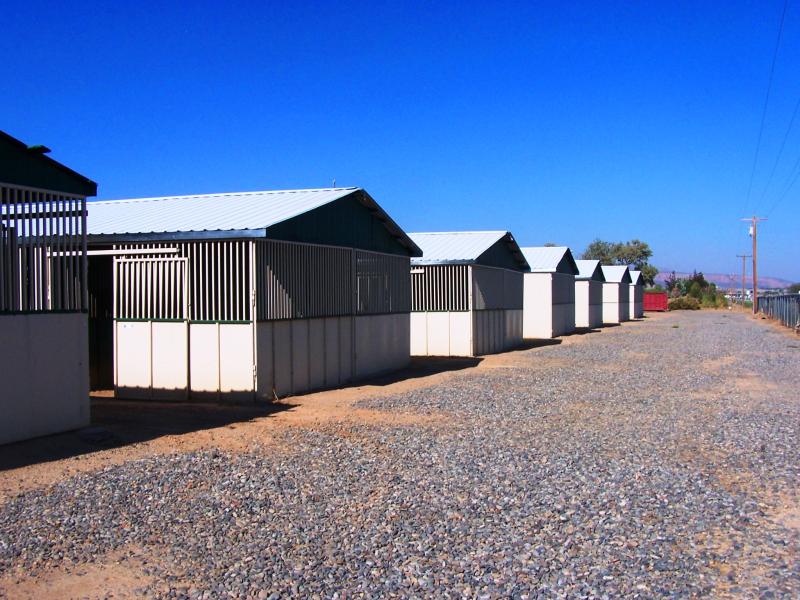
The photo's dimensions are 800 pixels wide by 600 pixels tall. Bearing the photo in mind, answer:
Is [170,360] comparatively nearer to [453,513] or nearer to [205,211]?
[205,211]

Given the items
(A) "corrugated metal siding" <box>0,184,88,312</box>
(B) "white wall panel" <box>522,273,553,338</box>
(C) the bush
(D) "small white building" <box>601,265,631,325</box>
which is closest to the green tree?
(C) the bush

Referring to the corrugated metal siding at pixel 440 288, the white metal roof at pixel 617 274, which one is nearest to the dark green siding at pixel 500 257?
the corrugated metal siding at pixel 440 288

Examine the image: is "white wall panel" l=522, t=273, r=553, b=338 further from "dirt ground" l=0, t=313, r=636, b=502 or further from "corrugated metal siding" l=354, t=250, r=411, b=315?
"dirt ground" l=0, t=313, r=636, b=502

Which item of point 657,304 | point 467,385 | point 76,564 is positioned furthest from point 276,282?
point 657,304

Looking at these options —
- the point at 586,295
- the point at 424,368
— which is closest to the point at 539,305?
the point at 586,295

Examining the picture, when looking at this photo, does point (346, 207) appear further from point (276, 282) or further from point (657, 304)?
point (657, 304)

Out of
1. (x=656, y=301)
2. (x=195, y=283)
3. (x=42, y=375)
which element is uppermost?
(x=195, y=283)

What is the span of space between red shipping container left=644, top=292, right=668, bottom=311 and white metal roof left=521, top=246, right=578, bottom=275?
46027 millimetres

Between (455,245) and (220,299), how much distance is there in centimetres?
1386

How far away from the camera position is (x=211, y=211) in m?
16.2

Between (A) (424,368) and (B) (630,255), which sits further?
(B) (630,255)

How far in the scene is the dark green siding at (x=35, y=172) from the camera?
9.72 meters

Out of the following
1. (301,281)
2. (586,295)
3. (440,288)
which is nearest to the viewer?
(301,281)

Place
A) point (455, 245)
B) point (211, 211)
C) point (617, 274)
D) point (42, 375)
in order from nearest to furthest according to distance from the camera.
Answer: point (42, 375)
point (211, 211)
point (455, 245)
point (617, 274)
